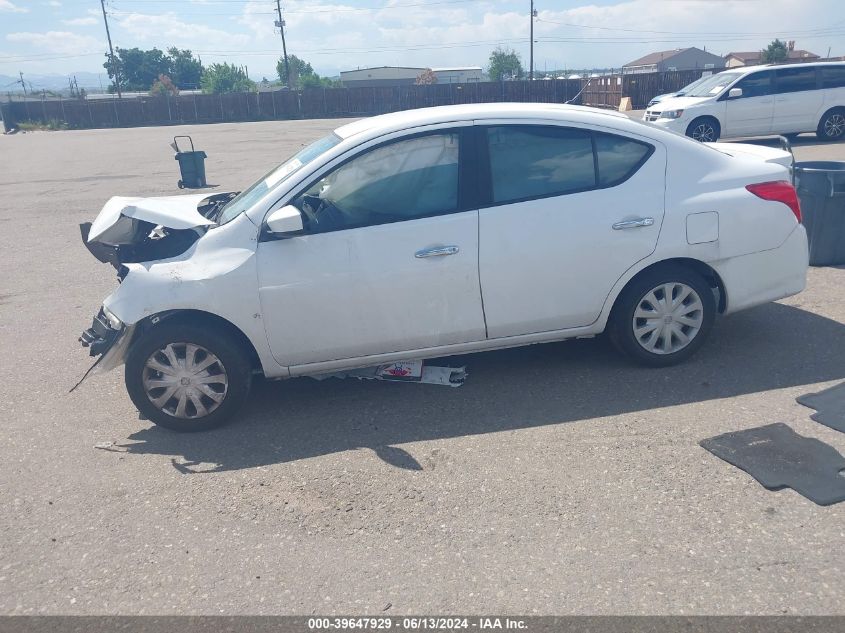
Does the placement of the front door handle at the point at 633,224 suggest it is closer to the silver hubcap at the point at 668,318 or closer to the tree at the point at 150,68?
the silver hubcap at the point at 668,318

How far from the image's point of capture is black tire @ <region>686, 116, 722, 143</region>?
16.5m

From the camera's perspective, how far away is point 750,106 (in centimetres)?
1656

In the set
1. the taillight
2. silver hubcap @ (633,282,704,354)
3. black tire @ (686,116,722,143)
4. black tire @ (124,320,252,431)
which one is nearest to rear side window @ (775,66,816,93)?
black tire @ (686,116,722,143)

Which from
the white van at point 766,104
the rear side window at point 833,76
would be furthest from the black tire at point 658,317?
the rear side window at point 833,76

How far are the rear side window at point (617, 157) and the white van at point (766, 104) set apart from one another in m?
12.7

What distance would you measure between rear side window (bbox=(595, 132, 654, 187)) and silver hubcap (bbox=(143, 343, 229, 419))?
2732mm

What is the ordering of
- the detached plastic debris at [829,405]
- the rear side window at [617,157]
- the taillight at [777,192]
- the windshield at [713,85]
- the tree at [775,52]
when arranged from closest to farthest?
the detached plastic debris at [829,405] → the rear side window at [617,157] → the taillight at [777,192] → the windshield at [713,85] → the tree at [775,52]

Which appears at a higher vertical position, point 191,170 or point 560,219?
point 560,219

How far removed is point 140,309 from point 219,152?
21009mm

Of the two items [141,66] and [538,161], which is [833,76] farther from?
[141,66]

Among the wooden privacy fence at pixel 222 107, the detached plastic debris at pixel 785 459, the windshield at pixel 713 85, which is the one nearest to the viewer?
the detached plastic debris at pixel 785 459

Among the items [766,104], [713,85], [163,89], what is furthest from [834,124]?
[163,89]

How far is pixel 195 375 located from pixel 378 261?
134cm

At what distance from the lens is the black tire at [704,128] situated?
1653cm
